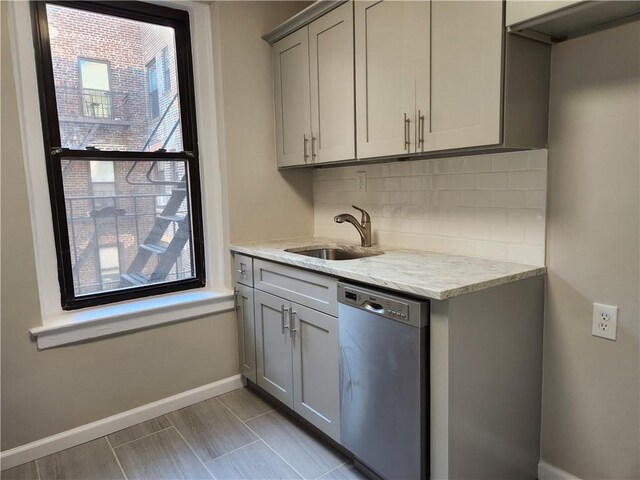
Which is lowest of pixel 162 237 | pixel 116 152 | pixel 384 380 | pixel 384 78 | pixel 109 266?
pixel 384 380

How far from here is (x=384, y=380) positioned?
5.42 feet

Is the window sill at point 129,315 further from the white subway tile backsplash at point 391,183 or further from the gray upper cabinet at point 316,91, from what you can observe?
the white subway tile backsplash at point 391,183

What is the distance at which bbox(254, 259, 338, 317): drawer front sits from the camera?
6.28 feet

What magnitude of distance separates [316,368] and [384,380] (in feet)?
1.60

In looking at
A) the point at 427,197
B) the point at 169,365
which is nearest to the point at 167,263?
the point at 169,365

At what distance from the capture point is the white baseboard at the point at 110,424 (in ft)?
6.72

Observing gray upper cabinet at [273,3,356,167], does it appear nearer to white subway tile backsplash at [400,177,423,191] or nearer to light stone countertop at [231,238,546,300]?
white subway tile backsplash at [400,177,423,191]

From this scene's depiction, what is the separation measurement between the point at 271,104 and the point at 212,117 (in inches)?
15.6

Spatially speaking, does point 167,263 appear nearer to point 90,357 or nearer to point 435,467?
point 90,357

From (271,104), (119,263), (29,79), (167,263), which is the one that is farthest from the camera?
(271,104)

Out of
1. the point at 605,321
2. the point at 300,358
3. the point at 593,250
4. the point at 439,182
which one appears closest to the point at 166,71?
the point at 439,182

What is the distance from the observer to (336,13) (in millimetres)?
2164

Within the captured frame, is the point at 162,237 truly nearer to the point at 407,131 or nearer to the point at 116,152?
the point at 116,152

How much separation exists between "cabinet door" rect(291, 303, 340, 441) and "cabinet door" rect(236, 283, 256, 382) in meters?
0.43
